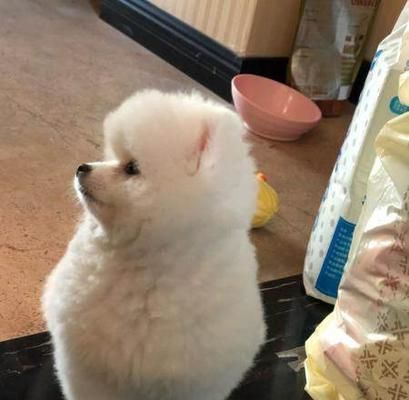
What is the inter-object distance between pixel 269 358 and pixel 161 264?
0.44m

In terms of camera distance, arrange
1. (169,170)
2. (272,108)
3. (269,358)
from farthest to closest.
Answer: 1. (272,108)
2. (269,358)
3. (169,170)

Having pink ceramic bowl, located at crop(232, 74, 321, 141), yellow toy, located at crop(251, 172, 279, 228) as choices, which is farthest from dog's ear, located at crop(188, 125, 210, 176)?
pink ceramic bowl, located at crop(232, 74, 321, 141)

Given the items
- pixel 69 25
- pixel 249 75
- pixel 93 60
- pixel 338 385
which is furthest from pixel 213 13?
pixel 338 385

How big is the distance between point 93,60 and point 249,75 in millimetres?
468

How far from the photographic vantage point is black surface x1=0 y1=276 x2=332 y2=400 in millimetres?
834

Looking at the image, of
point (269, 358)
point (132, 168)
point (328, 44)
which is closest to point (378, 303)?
point (269, 358)

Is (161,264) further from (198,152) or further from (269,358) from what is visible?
(269,358)

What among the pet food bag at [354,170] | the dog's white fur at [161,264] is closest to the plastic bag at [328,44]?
the pet food bag at [354,170]

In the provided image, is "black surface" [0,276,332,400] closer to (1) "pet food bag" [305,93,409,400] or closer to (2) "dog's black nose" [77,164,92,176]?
(1) "pet food bag" [305,93,409,400]

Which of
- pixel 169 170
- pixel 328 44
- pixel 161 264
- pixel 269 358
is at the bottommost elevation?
pixel 269 358

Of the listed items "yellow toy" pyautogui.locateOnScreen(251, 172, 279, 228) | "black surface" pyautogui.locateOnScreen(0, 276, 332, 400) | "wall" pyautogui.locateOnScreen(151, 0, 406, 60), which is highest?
"wall" pyautogui.locateOnScreen(151, 0, 406, 60)

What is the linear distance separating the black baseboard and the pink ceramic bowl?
0.09 m

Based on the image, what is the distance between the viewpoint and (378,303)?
77 centimetres

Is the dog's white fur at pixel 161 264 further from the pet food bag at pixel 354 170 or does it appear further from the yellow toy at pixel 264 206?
the yellow toy at pixel 264 206
